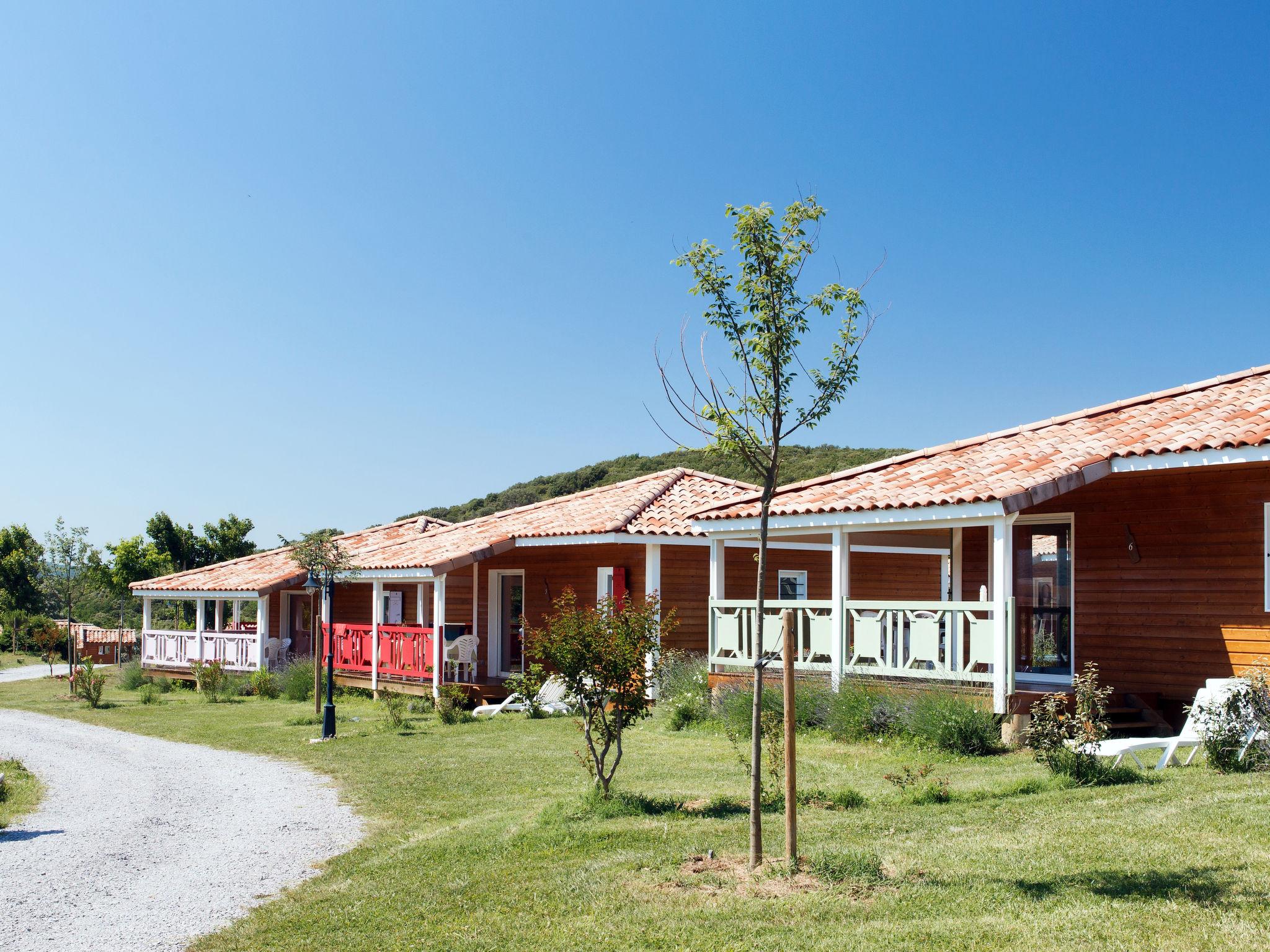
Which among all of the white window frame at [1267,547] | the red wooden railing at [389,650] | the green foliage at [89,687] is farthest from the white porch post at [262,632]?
the white window frame at [1267,547]

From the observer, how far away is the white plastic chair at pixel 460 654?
808 inches

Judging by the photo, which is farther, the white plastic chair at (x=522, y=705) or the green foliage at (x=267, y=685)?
the green foliage at (x=267, y=685)

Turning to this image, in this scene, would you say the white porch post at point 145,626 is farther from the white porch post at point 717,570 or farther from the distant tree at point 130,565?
the white porch post at point 717,570

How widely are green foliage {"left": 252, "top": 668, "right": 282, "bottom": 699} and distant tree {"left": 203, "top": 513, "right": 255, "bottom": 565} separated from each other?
74.5 ft

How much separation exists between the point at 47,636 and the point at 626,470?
110 feet

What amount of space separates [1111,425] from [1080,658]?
2.98m

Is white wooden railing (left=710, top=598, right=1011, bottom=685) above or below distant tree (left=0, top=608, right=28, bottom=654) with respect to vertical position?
above

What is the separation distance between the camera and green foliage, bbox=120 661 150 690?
28.5 m

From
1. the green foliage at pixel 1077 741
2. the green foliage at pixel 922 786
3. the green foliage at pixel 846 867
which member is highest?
the green foliage at pixel 1077 741

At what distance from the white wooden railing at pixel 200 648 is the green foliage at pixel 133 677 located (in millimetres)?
396

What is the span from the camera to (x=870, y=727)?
A: 12352mm

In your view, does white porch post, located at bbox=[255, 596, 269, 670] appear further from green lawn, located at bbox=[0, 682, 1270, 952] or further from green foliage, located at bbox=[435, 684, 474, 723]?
green lawn, located at bbox=[0, 682, 1270, 952]

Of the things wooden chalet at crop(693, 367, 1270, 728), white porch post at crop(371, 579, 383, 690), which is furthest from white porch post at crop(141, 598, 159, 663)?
wooden chalet at crop(693, 367, 1270, 728)

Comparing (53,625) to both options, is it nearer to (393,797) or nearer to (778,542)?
(778,542)
